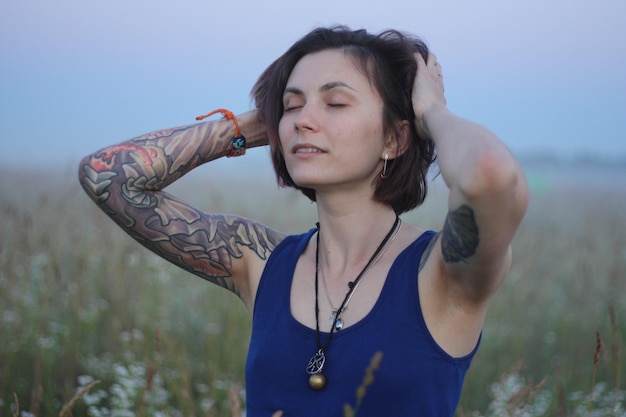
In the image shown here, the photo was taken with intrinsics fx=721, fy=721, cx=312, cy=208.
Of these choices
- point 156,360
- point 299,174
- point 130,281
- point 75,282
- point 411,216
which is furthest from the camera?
point 411,216

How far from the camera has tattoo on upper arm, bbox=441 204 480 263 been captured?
5.78ft

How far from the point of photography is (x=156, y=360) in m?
3.92

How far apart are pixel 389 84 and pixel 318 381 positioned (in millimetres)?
976

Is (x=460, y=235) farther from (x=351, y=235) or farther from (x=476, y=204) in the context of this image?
(x=351, y=235)

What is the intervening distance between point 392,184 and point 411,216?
226 inches

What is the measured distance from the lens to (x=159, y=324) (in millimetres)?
4348

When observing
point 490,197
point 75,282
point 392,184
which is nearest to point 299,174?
point 392,184

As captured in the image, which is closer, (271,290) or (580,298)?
(271,290)

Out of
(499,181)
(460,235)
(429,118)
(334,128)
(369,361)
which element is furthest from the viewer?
(334,128)

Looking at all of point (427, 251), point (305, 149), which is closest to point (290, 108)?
point (305, 149)

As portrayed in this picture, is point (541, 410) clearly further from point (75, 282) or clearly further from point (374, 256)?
point (75, 282)

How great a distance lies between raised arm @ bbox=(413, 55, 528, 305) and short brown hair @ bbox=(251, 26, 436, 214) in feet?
1.09

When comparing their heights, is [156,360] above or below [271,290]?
below

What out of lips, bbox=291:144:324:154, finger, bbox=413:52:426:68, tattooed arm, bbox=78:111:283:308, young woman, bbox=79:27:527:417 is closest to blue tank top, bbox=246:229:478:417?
young woman, bbox=79:27:527:417
